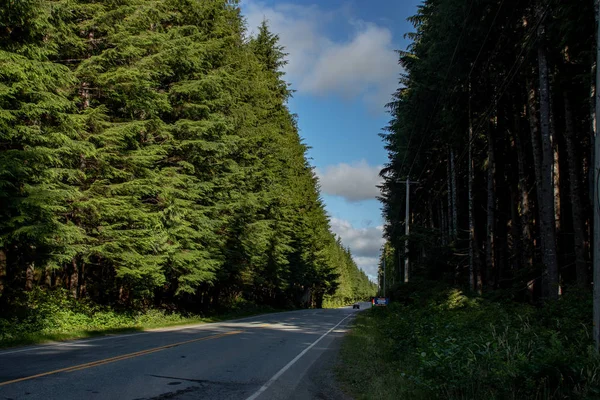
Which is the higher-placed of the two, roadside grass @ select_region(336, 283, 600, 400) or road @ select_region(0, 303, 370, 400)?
roadside grass @ select_region(336, 283, 600, 400)

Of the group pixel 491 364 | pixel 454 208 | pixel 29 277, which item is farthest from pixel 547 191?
pixel 29 277

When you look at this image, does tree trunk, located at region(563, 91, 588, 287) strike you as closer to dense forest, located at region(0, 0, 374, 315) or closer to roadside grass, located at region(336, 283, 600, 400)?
roadside grass, located at region(336, 283, 600, 400)

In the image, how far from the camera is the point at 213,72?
2311 centimetres

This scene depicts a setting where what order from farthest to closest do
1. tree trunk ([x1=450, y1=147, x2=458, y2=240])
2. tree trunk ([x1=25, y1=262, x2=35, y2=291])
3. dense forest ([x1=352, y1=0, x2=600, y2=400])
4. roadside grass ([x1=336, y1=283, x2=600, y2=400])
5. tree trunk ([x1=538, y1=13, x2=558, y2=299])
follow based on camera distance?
tree trunk ([x1=450, y1=147, x2=458, y2=240]) → tree trunk ([x1=25, y1=262, x2=35, y2=291]) → tree trunk ([x1=538, y1=13, x2=558, y2=299]) → dense forest ([x1=352, y1=0, x2=600, y2=400]) → roadside grass ([x1=336, y1=283, x2=600, y2=400])

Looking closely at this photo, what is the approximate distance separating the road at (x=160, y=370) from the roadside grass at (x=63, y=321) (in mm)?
1143

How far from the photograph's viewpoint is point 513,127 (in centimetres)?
2188

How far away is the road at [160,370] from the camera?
6555 millimetres

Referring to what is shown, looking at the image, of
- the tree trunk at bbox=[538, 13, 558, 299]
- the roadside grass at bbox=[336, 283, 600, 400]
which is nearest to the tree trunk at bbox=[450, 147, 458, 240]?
the tree trunk at bbox=[538, 13, 558, 299]

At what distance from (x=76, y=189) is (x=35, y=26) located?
17.1ft

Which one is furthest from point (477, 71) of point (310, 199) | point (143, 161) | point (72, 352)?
point (310, 199)

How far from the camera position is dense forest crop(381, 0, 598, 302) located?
1320cm

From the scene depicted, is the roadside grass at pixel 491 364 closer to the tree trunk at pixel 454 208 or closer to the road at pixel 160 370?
the road at pixel 160 370

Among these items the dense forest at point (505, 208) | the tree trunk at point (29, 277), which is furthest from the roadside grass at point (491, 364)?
the tree trunk at point (29, 277)

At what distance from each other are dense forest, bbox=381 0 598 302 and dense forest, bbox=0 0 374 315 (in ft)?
35.3
